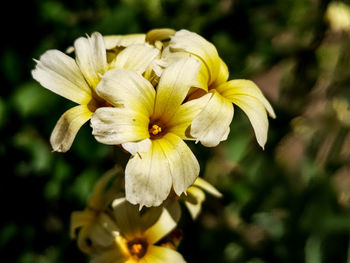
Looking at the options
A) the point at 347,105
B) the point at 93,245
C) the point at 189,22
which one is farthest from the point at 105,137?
the point at 347,105

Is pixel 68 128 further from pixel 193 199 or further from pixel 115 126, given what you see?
pixel 193 199

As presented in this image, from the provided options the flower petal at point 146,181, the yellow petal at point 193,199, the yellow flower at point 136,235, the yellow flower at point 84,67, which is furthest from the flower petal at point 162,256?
the yellow flower at point 84,67

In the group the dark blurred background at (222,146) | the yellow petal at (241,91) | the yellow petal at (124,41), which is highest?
the yellow petal at (124,41)

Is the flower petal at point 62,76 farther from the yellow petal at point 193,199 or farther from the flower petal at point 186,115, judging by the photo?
the yellow petal at point 193,199

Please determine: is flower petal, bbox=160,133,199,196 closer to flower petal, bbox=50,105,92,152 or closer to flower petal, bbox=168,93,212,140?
flower petal, bbox=168,93,212,140

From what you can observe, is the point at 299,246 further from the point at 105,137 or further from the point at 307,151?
the point at 105,137

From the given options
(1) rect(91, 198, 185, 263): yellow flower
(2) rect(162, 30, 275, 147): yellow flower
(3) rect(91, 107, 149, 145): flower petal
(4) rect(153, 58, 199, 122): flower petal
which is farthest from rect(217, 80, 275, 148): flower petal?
(1) rect(91, 198, 185, 263): yellow flower

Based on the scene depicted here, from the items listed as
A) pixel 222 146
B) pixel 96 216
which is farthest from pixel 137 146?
pixel 222 146

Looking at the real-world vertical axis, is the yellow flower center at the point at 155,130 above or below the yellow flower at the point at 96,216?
above
